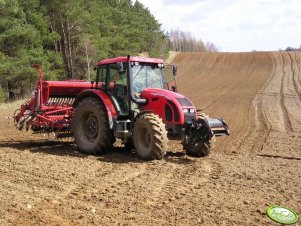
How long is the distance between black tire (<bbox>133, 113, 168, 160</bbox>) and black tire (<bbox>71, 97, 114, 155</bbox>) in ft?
2.55

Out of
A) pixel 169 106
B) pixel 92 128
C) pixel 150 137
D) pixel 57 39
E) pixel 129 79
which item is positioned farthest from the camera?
pixel 57 39

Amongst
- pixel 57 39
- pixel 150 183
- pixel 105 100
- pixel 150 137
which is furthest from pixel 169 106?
pixel 57 39

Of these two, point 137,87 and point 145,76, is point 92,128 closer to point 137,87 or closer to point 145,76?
point 137,87

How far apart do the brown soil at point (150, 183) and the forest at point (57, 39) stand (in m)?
11.7

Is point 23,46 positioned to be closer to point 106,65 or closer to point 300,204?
point 106,65

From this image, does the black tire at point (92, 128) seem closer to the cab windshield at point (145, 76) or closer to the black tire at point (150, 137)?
the black tire at point (150, 137)

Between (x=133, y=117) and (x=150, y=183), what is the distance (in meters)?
2.61

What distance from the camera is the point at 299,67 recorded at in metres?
41.5

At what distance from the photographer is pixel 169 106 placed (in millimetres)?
8555

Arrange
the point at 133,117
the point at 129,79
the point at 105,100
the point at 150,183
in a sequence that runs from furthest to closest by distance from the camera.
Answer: the point at 105,100
the point at 133,117
the point at 129,79
the point at 150,183

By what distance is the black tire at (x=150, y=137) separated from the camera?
8.16 metres

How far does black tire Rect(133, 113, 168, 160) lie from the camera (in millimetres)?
8164

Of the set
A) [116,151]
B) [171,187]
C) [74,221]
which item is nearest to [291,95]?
[116,151]

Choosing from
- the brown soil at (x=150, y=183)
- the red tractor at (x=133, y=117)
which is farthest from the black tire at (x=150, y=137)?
the brown soil at (x=150, y=183)
